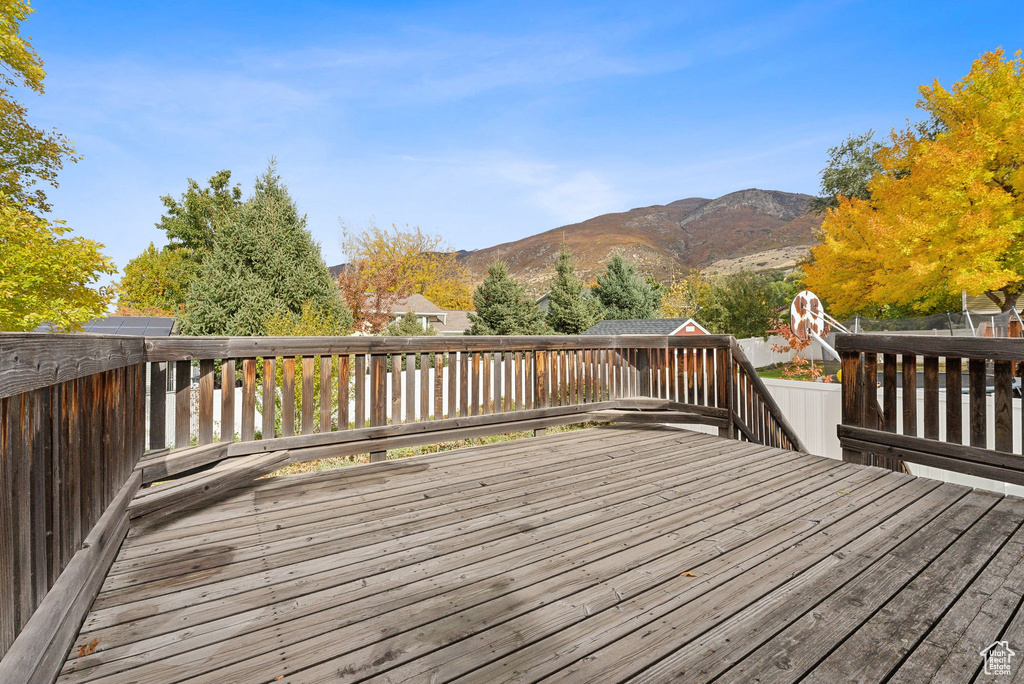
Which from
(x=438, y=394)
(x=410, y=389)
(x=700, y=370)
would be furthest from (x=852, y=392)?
(x=410, y=389)

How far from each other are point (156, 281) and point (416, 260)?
64.2 feet

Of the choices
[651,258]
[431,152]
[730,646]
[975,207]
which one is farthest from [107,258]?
[651,258]

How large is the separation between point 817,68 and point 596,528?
30.5 meters

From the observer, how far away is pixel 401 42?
13312mm

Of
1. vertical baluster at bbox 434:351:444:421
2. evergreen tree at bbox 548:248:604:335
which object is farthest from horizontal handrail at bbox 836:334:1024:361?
evergreen tree at bbox 548:248:604:335

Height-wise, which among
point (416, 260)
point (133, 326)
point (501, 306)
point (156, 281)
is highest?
point (416, 260)

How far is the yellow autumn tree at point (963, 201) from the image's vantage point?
476 inches

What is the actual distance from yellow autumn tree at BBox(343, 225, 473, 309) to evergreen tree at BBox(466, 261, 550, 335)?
16111 mm

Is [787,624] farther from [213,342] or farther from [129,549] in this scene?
[213,342]

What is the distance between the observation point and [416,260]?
35844 millimetres

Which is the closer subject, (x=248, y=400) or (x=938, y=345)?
(x=938, y=345)

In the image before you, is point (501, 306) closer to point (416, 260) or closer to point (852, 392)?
point (852, 392)

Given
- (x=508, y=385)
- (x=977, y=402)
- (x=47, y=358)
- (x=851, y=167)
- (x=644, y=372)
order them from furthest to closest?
(x=851, y=167)
(x=644, y=372)
(x=508, y=385)
(x=977, y=402)
(x=47, y=358)

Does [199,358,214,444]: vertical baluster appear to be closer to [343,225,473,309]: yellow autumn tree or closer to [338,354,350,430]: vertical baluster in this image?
[338,354,350,430]: vertical baluster
